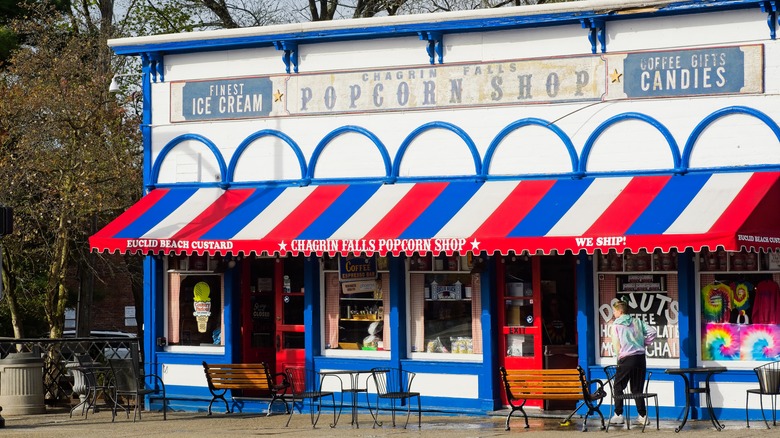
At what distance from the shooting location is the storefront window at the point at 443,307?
56.2ft

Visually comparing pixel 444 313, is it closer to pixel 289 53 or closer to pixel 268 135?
pixel 268 135

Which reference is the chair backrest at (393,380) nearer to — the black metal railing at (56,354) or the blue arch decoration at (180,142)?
the blue arch decoration at (180,142)

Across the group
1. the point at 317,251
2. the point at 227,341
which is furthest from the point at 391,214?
the point at 227,341

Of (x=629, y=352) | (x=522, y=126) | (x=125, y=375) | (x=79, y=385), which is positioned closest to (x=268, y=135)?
(x=522, y=126)

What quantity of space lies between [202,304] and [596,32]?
23.8 feet

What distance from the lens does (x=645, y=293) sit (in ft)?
53.1

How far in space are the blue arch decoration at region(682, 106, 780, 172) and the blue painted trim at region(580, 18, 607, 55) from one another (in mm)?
1670

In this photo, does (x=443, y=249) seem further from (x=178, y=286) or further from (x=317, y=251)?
(x=178, y=286)

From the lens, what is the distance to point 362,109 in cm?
1789

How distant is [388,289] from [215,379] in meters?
2.83

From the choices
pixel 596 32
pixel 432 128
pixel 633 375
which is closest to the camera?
pixel 633 375

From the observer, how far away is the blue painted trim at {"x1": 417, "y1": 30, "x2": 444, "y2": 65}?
17281mm

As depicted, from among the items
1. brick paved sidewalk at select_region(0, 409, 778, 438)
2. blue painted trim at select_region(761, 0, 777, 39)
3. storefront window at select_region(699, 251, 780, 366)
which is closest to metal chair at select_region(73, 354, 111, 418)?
brick paved sidewalk at select_region(0, 409, 778, 438)

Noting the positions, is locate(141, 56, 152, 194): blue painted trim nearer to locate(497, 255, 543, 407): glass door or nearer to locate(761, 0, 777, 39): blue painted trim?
locate(497, 255, 543, 407): glass door
